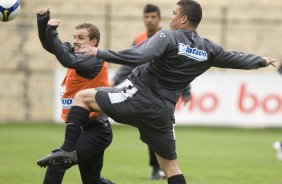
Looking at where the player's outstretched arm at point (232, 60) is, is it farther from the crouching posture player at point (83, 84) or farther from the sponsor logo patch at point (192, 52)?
the crouching posture player at point (83, 84)

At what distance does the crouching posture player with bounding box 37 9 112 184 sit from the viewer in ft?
24.0

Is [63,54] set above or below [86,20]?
above

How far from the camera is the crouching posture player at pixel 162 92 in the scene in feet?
23.6

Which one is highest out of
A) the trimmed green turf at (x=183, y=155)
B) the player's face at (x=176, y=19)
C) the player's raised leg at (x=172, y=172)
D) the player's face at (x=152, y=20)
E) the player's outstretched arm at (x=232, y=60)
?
the player's face at (x=176, y=19)

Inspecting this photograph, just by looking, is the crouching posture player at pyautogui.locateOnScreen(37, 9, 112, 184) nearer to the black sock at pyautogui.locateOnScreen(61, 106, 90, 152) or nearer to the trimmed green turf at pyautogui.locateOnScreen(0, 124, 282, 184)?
the black sock at pyautogui.locateOnScreen(61, 106, 90, 152)

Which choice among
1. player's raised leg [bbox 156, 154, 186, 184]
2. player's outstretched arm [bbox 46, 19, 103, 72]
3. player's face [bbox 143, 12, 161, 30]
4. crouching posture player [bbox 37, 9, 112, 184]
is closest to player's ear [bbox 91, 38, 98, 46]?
crouching posture player [bbox 37, 9, 112, 184]

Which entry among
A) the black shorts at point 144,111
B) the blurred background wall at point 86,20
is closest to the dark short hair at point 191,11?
the black shorts at point 144,111

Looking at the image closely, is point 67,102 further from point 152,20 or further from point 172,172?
point 152,20

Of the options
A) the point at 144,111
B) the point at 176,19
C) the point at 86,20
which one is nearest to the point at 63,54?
the point at 144,111

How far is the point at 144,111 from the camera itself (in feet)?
23.7

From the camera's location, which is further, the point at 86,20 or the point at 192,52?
the point at 86,20

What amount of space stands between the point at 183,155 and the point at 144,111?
7.47 m

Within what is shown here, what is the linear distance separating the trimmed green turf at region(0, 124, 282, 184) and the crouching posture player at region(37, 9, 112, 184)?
2.37m

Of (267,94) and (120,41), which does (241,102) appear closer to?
(267,94)
